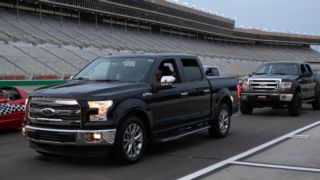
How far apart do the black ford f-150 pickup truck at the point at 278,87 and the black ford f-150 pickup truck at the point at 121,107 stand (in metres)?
6.85

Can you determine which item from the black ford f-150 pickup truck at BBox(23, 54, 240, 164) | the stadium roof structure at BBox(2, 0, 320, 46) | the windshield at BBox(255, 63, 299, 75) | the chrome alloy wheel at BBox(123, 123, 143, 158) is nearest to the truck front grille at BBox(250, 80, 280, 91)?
the windshield at BBox(255, 63, 299, 75)

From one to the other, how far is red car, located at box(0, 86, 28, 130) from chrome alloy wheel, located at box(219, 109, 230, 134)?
5.17 meters

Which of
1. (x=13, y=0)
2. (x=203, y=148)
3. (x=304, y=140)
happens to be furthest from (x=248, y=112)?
(x=13, y=0)

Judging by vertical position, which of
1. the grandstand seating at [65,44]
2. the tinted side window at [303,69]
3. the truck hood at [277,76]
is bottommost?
the truck hood at [277,76]

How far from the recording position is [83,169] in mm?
7969

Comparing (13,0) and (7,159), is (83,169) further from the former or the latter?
(13,0)

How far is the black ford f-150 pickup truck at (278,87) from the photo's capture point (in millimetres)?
17141

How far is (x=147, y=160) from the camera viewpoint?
8.84m

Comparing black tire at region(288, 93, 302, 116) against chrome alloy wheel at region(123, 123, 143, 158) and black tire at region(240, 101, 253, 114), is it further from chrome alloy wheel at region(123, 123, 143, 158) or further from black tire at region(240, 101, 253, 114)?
chrome alloy wheel at region(123, 123, 143, 158)

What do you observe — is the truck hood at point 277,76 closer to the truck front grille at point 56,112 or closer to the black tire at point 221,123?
the black tire at point 221,123

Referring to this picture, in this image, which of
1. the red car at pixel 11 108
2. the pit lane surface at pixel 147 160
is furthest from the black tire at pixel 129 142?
the red car at pixel 11 108

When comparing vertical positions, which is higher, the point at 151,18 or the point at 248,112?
the point at 151,18

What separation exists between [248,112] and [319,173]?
1051 cm

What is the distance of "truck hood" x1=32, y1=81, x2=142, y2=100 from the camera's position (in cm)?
792
